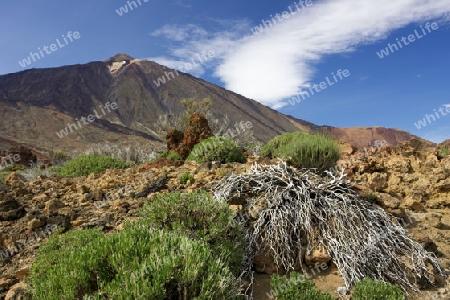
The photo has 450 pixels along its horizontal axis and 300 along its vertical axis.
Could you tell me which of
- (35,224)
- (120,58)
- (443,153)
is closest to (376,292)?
(35,224)

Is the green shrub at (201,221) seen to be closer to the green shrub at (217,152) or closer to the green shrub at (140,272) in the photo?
the green shrub at (140,272)

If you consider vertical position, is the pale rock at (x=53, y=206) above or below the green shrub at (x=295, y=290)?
above

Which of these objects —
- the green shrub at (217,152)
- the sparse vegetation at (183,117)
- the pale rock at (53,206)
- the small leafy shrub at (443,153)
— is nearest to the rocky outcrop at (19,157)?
the sparse vegetation at (183,117)

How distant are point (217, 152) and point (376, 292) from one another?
7.18 m

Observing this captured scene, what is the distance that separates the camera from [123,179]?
25.0ft

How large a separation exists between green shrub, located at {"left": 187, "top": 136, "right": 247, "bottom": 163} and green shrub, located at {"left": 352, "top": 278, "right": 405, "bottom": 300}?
270 inches

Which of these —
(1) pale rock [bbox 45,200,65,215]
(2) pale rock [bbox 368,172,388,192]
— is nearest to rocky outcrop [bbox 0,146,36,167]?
(1) pale rock [bbox 45,200,65,215]

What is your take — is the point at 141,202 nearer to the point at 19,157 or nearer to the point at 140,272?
the point at 140,272

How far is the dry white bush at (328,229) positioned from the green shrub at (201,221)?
380mm

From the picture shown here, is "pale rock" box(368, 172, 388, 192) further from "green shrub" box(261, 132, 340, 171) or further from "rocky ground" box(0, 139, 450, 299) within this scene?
"green shrub" box(261, 132, 340, 171)

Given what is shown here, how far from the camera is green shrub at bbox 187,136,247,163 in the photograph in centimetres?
1013

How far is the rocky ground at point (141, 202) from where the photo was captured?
14.9 ft

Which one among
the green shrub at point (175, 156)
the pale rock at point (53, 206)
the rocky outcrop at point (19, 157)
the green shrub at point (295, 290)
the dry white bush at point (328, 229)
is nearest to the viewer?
the green shrub at point (295, 290)

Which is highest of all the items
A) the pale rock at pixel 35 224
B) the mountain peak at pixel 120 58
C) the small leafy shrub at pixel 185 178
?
the mountain peak at pixel 120 58
